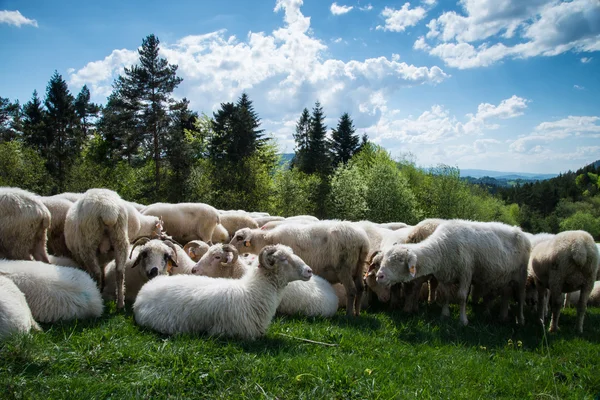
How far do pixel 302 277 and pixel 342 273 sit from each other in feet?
8.71

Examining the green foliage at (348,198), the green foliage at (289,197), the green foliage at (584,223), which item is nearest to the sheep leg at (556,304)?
the green foliage at (289,197)

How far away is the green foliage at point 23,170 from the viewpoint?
36719mm

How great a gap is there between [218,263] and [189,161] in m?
32.6

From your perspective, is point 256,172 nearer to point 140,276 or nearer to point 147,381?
point 140,276

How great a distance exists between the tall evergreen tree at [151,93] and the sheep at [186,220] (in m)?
25.6

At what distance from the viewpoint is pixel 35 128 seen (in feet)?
145

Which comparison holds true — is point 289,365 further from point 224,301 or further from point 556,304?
point 556,304

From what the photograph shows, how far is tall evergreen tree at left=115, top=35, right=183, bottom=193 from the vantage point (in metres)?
36.1

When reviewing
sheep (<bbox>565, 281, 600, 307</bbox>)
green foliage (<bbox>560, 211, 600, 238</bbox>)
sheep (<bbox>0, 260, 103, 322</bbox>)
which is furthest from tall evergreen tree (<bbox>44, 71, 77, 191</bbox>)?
green foliage (<bbox>560, 211, 600, 238</bbox>)

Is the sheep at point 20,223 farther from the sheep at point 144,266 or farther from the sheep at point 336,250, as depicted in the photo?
the sheep at point 336,250

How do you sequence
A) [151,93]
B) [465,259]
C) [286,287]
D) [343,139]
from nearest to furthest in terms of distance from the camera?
[286,287], [465,259], [151,93], [343,139]

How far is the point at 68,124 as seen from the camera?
152 ft

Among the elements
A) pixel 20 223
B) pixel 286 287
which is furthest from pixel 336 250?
pixel 20 223

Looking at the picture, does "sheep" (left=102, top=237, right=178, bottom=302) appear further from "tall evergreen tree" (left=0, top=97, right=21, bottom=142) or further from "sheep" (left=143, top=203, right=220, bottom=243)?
"tall evergreen tree" (left=0, top=97, right=21, bottom=142)
